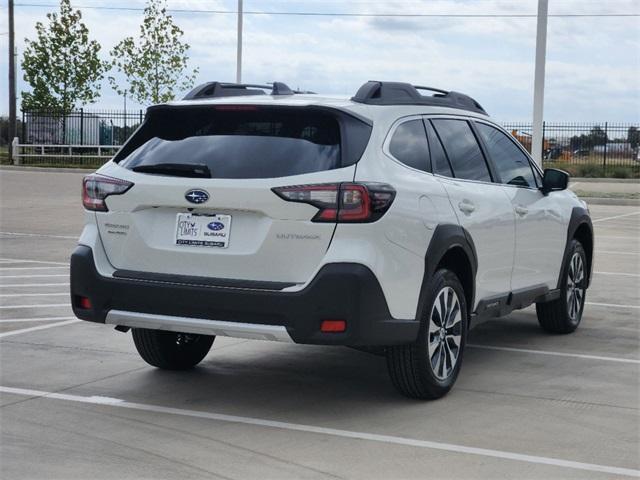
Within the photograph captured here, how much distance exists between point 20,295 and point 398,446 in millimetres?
6090

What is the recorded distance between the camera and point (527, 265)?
8039 millimetres

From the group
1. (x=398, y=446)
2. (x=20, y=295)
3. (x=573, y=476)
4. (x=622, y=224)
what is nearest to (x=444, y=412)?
(x=398, y=446)

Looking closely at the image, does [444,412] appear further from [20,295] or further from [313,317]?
[20,295]

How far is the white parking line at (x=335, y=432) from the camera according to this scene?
535 centimetres

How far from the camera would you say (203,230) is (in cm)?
611

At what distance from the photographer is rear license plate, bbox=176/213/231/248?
606cm

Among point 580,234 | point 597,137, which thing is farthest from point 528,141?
point 580,234

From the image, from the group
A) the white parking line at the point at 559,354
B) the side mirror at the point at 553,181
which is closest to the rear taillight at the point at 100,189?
the white parking line at the point at 559,354

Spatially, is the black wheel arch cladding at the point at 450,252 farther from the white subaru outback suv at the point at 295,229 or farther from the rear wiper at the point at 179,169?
the rear wiper at the point at 179,169

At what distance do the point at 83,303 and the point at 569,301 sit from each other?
14.1ft

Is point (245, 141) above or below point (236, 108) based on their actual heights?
below

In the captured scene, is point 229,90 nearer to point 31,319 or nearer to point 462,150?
point 462,150

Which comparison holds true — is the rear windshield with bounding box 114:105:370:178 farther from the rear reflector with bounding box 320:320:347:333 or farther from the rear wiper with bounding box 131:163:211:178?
the rear reflector with bounding box 320:320:347:333

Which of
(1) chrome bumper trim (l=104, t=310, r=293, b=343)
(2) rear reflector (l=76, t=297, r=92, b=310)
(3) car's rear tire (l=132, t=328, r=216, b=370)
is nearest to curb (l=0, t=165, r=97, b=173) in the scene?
(3) car's rear tire (l=132, t=328, r=216, b=370)
